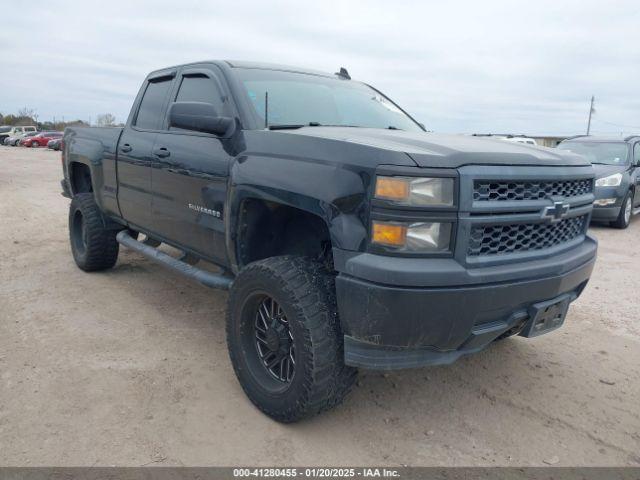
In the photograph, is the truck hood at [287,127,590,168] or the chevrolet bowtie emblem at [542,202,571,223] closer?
A: the truck hood at [287,127,590,168]

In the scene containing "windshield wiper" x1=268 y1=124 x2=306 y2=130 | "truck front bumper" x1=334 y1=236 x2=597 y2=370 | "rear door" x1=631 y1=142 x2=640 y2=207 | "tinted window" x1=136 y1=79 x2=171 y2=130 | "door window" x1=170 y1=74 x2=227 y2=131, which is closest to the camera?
"truck front bumper" x1=334 y1=236 x2=597 y2=370

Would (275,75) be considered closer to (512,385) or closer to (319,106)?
(319,106)

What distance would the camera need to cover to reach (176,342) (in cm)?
387

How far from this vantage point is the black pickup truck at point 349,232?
7.52 feet

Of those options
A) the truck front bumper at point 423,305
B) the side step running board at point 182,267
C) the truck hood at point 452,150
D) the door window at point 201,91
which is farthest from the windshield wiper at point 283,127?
the truck front bumper at point 423,305

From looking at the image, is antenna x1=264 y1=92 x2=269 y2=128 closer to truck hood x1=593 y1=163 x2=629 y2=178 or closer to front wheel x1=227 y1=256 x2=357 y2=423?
front wheel x1=227 y1=256 x2=357 y2=423

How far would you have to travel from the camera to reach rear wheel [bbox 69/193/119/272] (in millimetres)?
5285

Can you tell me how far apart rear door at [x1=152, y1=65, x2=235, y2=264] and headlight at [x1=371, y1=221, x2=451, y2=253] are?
4.13 feet

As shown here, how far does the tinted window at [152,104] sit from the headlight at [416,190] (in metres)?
2.70

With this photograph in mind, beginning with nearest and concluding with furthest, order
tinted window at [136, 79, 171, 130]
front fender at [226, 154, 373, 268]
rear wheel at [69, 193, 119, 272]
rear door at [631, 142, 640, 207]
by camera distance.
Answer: front fender at [226, 154, 373, 268]
tinted window at [136, 79, 171, 130]
rear wheel at [69, 193, 119, 272]
rear door at [631, 142, 640, 207]

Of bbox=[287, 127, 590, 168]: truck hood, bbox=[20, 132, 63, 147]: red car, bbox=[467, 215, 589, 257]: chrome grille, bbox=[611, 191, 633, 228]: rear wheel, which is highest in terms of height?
bbox=[287, 127, 590, 168]: truck hood

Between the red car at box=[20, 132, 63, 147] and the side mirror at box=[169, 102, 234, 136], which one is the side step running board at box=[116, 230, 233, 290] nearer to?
the side mirror at box=[169, 102, 234, 136]

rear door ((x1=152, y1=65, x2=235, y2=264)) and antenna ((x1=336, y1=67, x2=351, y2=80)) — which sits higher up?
antenna ((x1=336, y1=67, x2=351, y2=80))

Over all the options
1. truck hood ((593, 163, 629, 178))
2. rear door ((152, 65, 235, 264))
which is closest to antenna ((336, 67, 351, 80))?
rear door ((152, 65, 235, 264))
